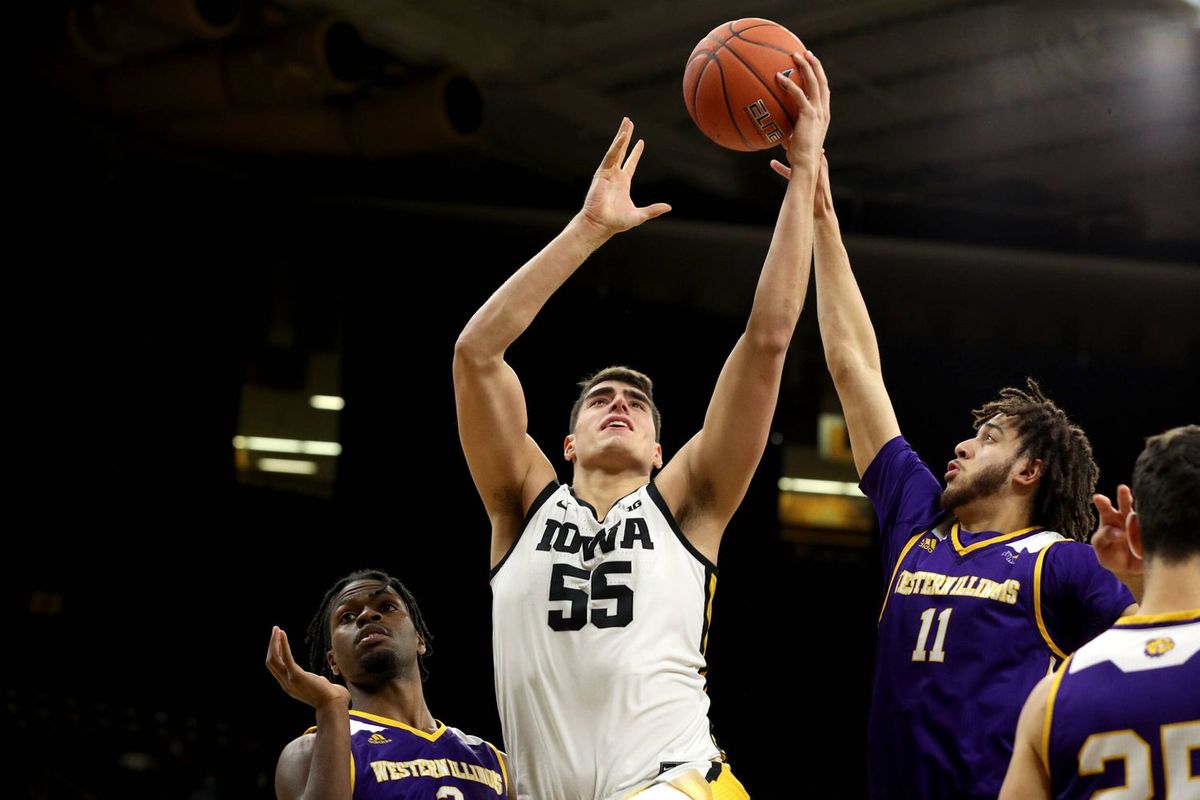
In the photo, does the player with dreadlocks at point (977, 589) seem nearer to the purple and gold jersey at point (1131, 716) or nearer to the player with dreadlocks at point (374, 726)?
the purple and gold jersey at point (1131, 716)

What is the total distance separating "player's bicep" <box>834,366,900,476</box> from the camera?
401 cm

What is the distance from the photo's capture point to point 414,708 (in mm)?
4508

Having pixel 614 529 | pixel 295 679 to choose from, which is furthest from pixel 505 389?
pixel 295 679

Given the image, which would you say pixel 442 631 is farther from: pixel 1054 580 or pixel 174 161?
pixel 1054 580

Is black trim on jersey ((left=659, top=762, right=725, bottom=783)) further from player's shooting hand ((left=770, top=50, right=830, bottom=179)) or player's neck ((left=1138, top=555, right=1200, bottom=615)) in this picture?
player's shooting hand ((left=770, top=50, right=830, bottom=179))

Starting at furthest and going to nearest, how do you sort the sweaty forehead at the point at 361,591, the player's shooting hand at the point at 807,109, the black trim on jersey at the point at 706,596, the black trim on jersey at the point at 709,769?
1. the sweaty forehead at the point at 361,591
2. the player's shooting hand at the point at 807,109
3. the black trim on jersey at the point at 706,596
4. the black trim on jersey at the point at 709,769

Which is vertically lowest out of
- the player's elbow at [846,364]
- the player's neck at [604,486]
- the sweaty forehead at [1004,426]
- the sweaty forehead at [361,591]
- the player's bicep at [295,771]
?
the player's bicep at [295,771]

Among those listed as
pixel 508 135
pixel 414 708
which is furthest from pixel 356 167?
pixel 414 708

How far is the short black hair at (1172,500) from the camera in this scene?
227 cm

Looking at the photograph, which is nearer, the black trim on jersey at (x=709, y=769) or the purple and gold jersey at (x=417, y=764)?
the black trim on jersey at (x=709, y=769)

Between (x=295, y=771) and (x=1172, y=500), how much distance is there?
9.25 ft

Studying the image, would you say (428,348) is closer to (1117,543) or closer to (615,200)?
(615,200)

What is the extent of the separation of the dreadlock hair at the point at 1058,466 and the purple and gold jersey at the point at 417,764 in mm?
2005

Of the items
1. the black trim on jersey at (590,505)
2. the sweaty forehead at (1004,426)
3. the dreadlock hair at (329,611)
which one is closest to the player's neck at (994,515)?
the sweaty forehead at (1004,426)
